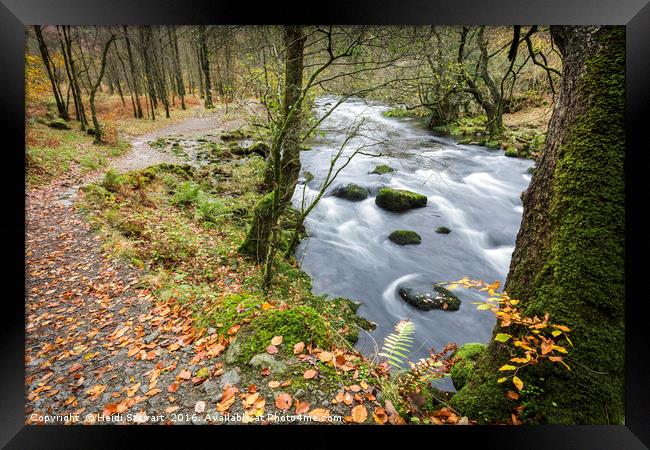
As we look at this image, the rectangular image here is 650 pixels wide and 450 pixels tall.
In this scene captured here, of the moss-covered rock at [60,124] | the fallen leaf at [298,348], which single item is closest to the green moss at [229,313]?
the fallen leaf at [298,348]

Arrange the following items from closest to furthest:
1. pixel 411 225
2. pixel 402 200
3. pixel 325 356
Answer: pixel 325 356, pixel 411 225, pixel 402 200

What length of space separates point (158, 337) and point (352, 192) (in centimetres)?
668

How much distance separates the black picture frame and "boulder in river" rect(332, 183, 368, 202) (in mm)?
6616

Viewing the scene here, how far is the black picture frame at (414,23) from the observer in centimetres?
200

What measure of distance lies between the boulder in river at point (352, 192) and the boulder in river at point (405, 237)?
71.0 inches

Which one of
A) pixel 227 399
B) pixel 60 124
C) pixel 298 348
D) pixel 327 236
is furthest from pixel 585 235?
pixel 60 124

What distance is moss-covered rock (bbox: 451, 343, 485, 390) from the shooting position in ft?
10.1

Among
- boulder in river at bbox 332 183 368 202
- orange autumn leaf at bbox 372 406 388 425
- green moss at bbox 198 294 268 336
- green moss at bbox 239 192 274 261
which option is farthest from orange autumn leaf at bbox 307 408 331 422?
boulder in river at bbox 332 183 368 202

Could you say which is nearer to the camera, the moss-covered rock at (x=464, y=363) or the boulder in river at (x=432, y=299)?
the moss-covered rock at (x=464, y=363)

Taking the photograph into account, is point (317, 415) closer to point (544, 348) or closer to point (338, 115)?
point (544, 348)

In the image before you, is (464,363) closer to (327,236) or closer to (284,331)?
(284,331)

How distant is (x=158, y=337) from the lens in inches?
112

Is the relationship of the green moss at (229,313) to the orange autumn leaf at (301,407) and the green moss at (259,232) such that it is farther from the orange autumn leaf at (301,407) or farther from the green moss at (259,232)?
the green moss at (259,232)

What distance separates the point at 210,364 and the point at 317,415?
0.93 meters
